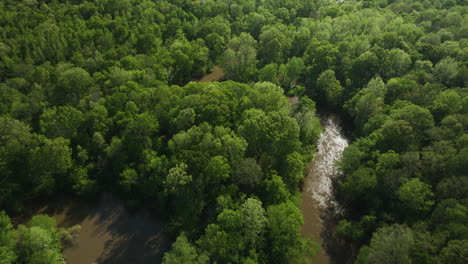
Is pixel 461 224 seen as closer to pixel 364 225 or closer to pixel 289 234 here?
pixel 364 225

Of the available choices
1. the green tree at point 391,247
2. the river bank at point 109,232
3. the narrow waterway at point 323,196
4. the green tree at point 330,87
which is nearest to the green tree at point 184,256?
the river bank at point 109,232

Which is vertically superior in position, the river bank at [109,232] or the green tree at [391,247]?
the green tree at [391,247]

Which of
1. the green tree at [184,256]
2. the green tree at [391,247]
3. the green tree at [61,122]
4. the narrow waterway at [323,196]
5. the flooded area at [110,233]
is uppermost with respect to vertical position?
the green tree at [61,122]

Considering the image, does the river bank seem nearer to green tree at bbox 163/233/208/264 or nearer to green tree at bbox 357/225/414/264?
green tree at bbox 163/233/208/264

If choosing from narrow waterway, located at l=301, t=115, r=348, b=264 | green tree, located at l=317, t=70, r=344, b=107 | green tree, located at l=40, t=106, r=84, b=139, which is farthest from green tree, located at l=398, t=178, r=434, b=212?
green tree, located at l=40, t=106, r=84, b=139

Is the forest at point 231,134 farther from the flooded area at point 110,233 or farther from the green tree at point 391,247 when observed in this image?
the flooded area at point 110,233
